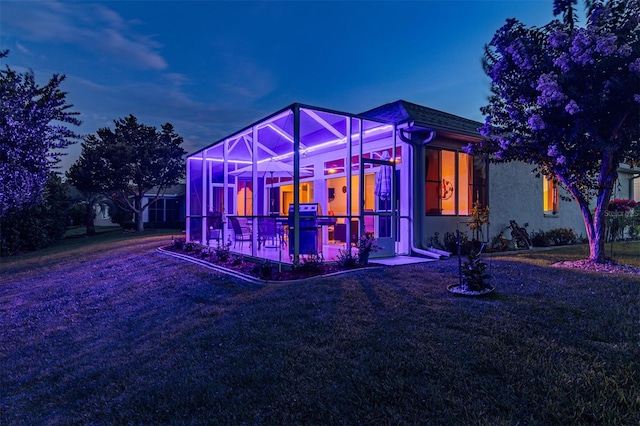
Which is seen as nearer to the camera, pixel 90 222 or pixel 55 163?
pixel 55 163

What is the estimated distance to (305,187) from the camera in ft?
44.2

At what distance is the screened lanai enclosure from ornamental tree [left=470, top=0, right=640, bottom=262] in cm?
265

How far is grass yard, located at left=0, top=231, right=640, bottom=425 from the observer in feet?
7.93

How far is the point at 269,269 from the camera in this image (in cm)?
657

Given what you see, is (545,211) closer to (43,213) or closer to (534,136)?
(534,136)

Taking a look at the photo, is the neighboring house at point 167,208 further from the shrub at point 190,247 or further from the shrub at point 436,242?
the shrub at point 436,242

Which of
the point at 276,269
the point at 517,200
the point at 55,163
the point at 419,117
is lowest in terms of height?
the point at 276,269

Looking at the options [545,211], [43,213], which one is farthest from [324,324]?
[43,213]

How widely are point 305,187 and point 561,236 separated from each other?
9358 mm

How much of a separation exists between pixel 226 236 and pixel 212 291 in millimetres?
5289

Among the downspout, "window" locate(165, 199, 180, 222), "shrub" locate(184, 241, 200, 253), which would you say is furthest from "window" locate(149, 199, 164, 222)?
the downspout

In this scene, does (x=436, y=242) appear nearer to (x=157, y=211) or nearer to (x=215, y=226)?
(x=215, y=226)

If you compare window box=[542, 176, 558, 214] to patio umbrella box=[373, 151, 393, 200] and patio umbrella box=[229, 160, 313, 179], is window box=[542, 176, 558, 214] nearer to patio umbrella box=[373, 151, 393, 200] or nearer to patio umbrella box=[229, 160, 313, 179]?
patio umbrella box=[373, 151, 393, 200]

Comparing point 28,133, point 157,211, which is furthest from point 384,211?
point 157,211
